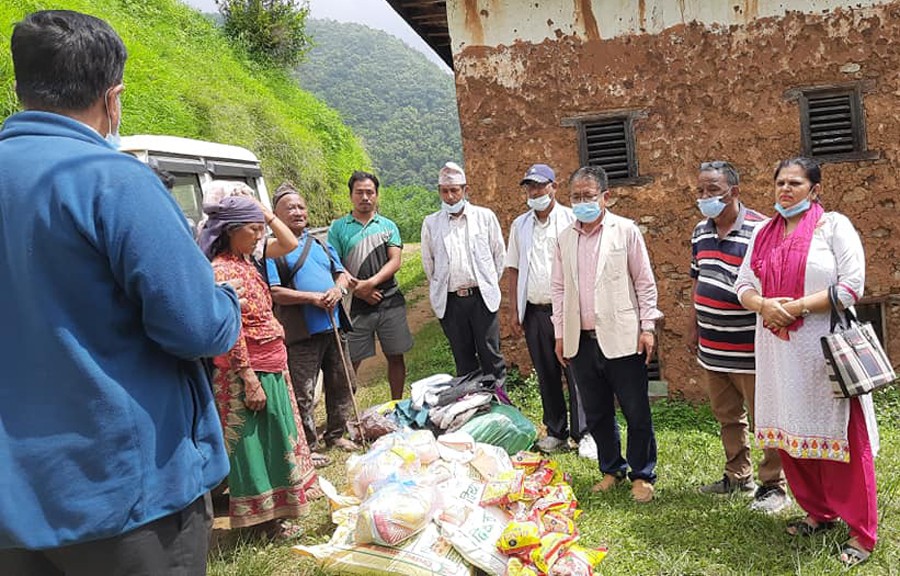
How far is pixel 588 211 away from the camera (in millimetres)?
4039

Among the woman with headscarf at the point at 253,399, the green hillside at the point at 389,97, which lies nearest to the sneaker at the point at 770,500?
the woman with headscarf at the point at 253,399

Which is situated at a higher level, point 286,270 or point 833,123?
point 833,123

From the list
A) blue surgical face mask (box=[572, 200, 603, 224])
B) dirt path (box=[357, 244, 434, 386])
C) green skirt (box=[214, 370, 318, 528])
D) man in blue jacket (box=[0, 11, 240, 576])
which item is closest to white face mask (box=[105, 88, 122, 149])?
man in blue jacket (box=[0, 11, 240, 576])

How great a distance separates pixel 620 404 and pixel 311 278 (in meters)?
2.17

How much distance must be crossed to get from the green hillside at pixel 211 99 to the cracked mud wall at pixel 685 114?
16.6 feet

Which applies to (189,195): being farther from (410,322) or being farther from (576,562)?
(410,322)

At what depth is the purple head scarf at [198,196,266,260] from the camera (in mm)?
3320

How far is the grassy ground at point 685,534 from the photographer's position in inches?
125

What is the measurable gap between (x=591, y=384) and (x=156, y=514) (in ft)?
10.00

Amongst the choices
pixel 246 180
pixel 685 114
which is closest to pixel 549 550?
pixel 685 114

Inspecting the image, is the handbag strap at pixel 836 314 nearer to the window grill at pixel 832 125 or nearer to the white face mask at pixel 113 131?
the white face mask at pixel 113 131

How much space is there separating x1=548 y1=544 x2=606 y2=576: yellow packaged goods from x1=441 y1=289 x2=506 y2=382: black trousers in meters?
2.32

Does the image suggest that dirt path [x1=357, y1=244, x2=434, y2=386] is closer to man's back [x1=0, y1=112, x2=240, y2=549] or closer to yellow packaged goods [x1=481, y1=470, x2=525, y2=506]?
yellow packaged goods [x1=481, y1=470, x2=525, y2=506]

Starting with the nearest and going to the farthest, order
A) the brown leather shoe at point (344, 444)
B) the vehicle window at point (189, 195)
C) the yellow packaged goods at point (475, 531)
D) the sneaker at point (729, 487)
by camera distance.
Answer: the yellow packaged goods at point (475, 531), the sneaker at point (729, 487), the brown leather shoe at point (344, 444), the vehicle window at point (189, 195)
